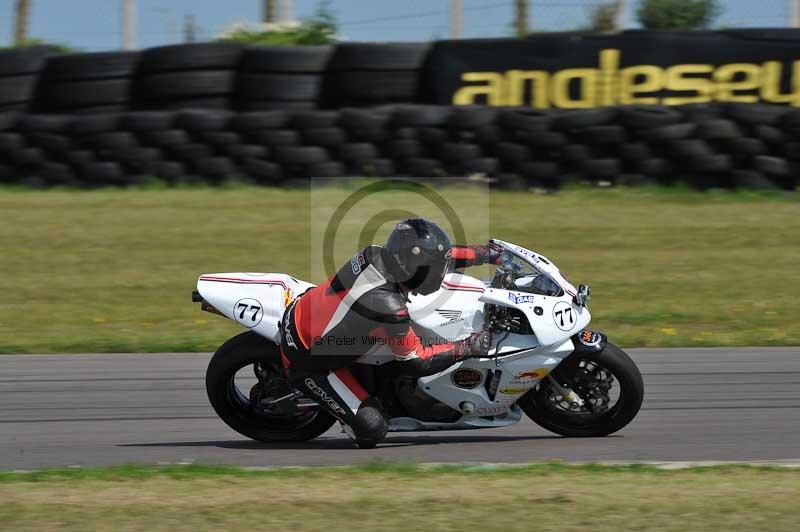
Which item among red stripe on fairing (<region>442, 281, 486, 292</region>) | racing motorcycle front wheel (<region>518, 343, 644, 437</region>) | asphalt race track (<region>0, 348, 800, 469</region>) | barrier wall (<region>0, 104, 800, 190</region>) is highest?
barrier wall (<region>0, 104, 800, 190</region>)

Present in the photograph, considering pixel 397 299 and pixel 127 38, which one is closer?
pixel 397 299

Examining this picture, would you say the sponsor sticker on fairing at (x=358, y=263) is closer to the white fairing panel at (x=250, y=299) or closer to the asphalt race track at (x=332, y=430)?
the white fairing panel at (x=250, y=299)

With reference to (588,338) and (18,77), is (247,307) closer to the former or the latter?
(588,338)

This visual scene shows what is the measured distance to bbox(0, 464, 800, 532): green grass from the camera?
442 cm

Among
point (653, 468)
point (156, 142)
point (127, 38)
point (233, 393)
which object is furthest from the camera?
point (127, 38)

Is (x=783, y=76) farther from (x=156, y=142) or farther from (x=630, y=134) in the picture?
(x=156, y=142)

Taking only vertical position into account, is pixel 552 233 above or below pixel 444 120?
below

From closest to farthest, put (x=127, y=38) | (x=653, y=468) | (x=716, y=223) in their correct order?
(x=653, y=468) < (x=716, y=223) < (x=127, y=38)

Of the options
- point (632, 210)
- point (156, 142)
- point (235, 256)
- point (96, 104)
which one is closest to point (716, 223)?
point (632, 210)

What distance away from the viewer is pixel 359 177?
1311 cm

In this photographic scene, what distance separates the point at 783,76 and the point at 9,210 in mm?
9035

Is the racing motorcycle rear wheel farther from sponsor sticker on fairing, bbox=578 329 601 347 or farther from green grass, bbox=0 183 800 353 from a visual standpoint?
green grass, bbox=0 183 800 353

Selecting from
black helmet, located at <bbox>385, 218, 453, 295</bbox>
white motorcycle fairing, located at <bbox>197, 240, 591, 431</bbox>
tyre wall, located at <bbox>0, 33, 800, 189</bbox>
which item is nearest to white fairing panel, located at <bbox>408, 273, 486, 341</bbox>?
white motorcycle fairing, located at <bbox>197, 240, 591, 431</bbox>

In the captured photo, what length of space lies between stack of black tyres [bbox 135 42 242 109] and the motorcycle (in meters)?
7.80
